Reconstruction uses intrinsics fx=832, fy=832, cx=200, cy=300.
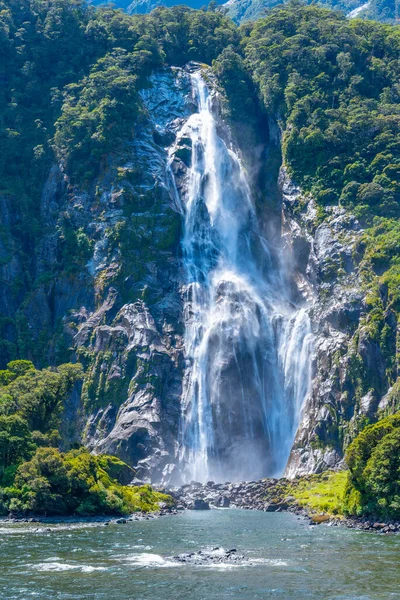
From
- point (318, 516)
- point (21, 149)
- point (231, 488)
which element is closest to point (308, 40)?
point (21, 149)

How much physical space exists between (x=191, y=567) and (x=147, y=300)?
7273 cm

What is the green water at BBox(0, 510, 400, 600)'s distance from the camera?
38.8 m

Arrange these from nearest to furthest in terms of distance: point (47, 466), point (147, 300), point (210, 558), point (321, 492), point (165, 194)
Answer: point (210, 558)
point (47, 466)
point (321, 492)
point (147, 300)
point (165, 194)

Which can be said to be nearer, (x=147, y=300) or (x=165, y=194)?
(x=147, y=300)

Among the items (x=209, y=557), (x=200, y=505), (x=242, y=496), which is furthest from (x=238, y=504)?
(x=209, y=557)

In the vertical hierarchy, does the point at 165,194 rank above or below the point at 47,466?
above

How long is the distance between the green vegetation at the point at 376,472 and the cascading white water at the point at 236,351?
111 ft

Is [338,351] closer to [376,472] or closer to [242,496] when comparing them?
[242,496]

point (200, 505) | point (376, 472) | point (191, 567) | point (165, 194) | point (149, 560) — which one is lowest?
point (191, 567)

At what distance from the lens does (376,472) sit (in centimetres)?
6300

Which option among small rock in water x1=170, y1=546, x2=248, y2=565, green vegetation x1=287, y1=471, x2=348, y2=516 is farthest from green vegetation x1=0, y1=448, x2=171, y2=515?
small rock in water x1=170, y1=546, x2=248, y2=565

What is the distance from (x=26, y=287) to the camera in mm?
124250

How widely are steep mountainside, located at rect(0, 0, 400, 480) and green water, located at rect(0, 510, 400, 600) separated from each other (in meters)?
36.9

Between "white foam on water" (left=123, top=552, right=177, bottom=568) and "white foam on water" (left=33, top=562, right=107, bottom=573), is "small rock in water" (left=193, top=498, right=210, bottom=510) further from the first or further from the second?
"white foam on water" (left=33, top=562, right=107, bottom=573)
